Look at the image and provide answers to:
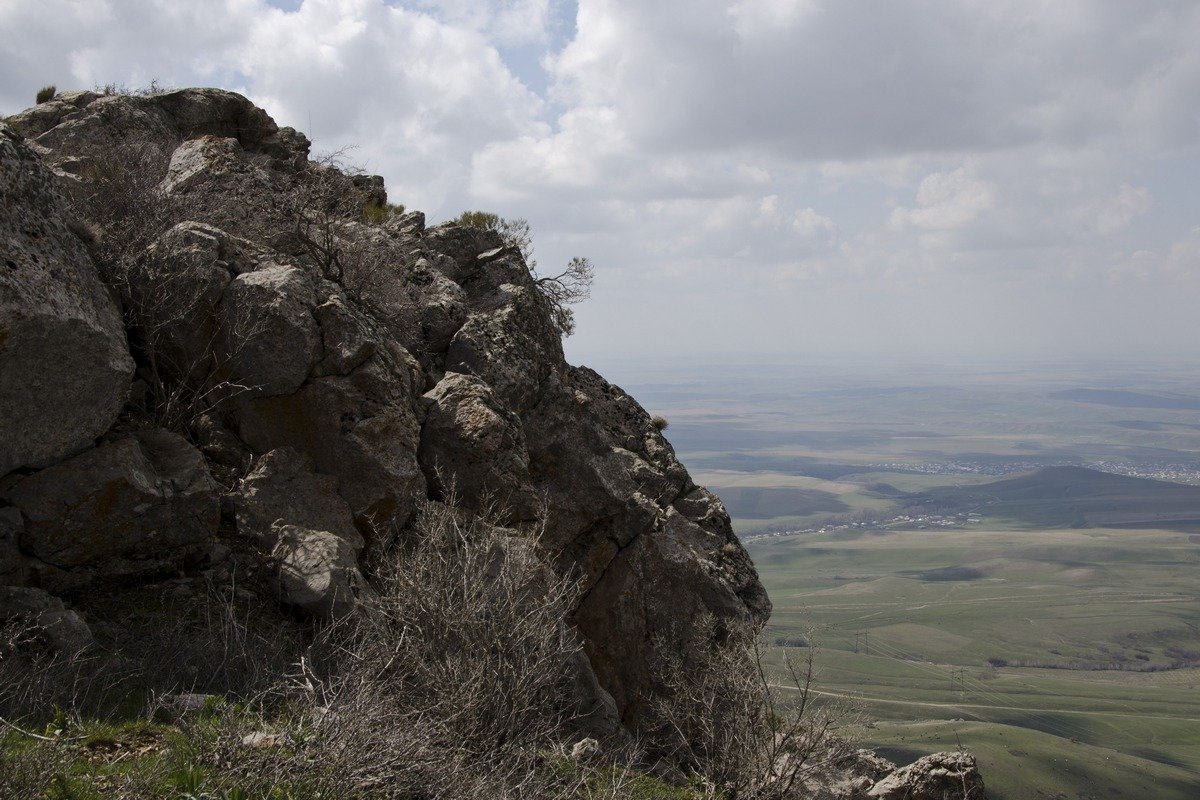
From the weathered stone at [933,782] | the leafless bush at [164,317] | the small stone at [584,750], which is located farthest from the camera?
the weathered stone at [933,782]

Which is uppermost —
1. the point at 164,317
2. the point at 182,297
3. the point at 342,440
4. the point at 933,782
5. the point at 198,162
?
the point at 198,162

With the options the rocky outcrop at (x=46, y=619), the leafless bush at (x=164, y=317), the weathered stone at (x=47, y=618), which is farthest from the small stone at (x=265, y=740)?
the leafless bush at (x=164, y=317)

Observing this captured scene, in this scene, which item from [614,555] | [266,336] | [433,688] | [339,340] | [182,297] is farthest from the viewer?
[614,555]

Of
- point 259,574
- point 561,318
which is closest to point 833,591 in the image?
point 561,318

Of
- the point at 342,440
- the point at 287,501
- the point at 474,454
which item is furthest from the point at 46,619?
the point at 474,454

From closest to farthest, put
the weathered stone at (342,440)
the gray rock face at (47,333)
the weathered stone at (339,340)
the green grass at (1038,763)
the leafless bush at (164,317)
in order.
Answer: the gray rock face at (47,333)
the leafless bush at (164,317)
the weathered stone at (342,440)
the weathered stone at (339,340)
the green grass at (1038,763)

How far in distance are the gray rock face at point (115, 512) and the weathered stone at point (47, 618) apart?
2.60ft

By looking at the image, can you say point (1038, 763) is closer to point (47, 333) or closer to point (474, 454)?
point (474, 454)

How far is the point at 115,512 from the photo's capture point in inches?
373

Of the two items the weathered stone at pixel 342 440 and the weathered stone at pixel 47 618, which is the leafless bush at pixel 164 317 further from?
the weathered stone at pixel 47 618

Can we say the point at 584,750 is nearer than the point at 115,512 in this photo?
No

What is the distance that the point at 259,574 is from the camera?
410 inches

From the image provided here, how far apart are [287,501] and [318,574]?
1.68 meters

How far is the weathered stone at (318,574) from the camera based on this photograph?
32.6ft
